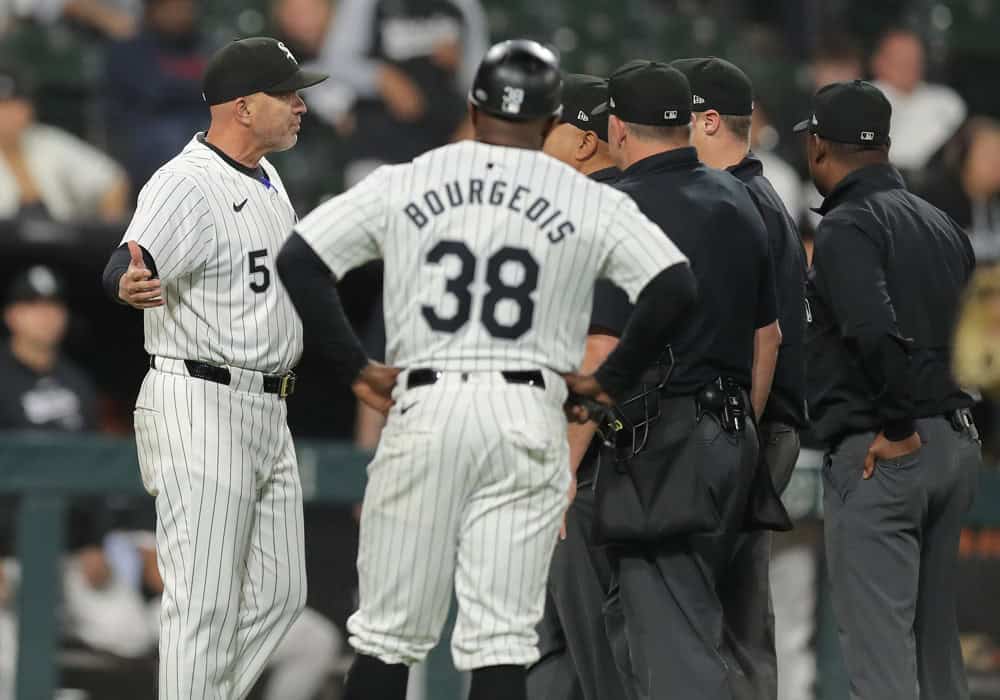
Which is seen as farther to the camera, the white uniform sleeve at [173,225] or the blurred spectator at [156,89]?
the blurred spectator at [156,89]

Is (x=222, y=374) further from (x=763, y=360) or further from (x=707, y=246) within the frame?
(x=763, y=360)

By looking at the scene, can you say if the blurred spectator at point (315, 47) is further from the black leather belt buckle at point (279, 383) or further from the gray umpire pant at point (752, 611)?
the gray umpire pant at point (752, 611)

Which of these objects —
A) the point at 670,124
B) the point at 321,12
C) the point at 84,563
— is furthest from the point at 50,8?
the point at 670,124

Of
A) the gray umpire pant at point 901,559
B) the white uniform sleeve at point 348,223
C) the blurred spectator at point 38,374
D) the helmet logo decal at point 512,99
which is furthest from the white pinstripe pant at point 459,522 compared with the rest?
the blurred spectator at point 38,374

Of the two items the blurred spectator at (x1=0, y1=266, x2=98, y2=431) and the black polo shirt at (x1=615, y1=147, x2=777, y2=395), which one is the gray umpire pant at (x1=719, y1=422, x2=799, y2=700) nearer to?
the black polo shirt at (x1=615, y1=147, x2=777, y2=395)

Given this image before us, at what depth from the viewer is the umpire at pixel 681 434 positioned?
161 inches

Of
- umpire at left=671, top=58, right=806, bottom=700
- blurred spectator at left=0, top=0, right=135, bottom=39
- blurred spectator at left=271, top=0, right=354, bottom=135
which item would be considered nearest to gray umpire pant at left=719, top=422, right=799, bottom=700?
umpire at left=671, top=58, right=806, bottom=700

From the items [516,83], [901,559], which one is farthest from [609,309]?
[901,559]

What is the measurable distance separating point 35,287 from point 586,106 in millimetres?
3154

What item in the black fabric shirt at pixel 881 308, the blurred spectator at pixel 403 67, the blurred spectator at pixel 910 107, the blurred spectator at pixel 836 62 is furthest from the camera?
the blurred spectator at pixel 836 62

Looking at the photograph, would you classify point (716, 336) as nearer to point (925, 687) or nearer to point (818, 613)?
point (925, 687)

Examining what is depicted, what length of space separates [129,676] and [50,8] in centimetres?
450

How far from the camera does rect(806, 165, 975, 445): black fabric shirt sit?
14.1 ft

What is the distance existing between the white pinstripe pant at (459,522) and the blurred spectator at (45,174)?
4.34m
